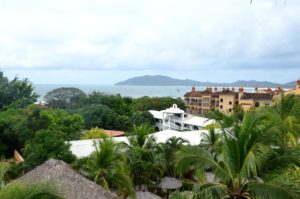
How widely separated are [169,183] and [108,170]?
185 inches

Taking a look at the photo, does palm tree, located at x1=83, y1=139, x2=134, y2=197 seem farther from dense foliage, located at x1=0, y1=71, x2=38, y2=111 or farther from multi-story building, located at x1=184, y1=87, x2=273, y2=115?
multi-story building, located at x1=184, y1=87, x2=273, y2=115

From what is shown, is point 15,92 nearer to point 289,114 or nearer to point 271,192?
point 289,114

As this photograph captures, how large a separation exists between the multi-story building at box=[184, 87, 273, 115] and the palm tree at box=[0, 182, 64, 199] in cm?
4088

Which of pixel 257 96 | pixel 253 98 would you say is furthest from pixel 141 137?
pixel 257 96

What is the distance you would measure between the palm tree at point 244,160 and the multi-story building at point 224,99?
125 feet

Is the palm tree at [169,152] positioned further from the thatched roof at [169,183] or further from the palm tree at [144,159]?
the thatched roof at [169,183]

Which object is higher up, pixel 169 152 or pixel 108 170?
pixel 108 170

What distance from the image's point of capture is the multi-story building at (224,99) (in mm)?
49500

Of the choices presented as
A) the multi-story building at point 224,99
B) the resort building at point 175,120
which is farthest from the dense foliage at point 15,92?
the multi-story building at point 224,99

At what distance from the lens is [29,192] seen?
15.0ft

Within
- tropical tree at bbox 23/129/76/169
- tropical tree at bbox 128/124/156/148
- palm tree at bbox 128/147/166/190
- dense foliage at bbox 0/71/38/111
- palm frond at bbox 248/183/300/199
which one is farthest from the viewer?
dense foliage at bbox 0/71/38/111

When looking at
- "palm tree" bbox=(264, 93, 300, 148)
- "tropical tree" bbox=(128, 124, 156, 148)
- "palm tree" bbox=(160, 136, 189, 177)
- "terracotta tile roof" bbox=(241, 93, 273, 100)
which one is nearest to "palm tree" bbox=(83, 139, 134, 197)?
"tropical tree" bbox=(128, 124, 156, 148)

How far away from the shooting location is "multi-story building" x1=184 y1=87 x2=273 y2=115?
49500 mm

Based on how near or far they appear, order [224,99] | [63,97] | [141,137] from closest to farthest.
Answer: [141,137] < [63,97] < [224,99]
